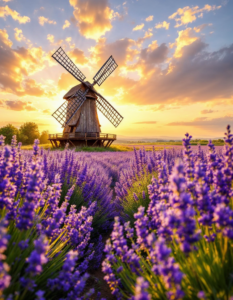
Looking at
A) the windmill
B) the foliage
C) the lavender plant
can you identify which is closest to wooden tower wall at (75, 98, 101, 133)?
the windmill

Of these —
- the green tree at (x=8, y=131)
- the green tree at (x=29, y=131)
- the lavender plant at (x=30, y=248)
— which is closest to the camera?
the lavender plant at (x=30, y=248)

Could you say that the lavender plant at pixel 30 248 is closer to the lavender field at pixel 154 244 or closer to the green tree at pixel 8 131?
the lavender field at pixel 154 244

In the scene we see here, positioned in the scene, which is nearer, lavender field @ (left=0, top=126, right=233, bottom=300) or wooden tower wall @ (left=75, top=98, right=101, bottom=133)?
lavender field @ (left=0, top=126, right=233, bottom=300)

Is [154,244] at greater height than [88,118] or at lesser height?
lesser

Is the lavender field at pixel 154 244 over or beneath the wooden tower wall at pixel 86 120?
beneath

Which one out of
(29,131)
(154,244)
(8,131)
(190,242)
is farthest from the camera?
(29,131)

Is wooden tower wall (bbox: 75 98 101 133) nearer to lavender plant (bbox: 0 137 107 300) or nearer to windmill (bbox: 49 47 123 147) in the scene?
windmill (bbox: 49 47 123 147)

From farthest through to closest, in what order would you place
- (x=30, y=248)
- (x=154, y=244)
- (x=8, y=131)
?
(x=8, y=131)
(x=30, y=248)
(x=154, y=244)

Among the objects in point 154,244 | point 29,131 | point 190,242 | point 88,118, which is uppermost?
point 29,131

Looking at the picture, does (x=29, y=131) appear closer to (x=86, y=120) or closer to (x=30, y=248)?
(x=86, y=120)

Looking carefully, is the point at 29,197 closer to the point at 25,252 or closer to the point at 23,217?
the point at 23,217

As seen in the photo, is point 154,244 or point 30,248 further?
point 30,248

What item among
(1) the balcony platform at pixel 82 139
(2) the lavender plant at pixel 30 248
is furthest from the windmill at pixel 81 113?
(2) the lavender plant at pixel 30 248

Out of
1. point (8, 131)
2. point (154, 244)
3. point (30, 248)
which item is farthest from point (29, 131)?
point (154, 244)
